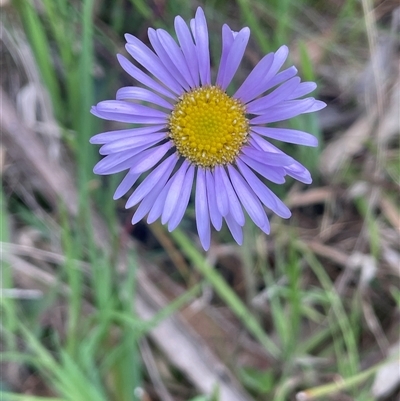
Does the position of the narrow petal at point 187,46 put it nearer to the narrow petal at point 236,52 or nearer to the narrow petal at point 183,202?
the narrow petal at point 236,52

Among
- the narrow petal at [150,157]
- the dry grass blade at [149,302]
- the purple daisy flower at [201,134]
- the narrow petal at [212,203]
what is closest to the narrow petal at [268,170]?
the purple daisy flower at [201,134]

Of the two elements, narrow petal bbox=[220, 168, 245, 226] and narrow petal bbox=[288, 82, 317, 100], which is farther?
narrow petal bbox=[220, 168, 245, 226]

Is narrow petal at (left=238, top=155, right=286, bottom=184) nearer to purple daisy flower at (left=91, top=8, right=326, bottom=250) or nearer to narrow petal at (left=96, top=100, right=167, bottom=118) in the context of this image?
purple daisy flower at (left=91, top=8, right=326, bottom=250)

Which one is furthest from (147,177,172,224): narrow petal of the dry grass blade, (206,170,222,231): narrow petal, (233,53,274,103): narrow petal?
the dry grass blade

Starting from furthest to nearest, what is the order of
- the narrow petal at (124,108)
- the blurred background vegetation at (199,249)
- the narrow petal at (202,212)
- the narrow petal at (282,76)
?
the blurred background vegetation at (199,249) < the narrow petal at (202,212) < the narrow petal at (124,108) < the narrow petal at (282,76)

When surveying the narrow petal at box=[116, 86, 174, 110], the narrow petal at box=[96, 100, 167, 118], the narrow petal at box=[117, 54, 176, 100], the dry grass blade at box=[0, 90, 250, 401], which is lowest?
the dry grass blade at box=[0, 90, 250, 401]

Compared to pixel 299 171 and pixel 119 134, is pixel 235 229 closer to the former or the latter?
pixel 299 171

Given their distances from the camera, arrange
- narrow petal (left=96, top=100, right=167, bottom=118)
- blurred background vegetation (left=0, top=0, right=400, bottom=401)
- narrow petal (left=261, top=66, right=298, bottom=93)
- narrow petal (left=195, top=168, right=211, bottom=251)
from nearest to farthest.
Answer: narrow petal (left=261, top=66, right=298, bottom=93), narrow petal (left=96, top=100, right=167, bottom=118), narrow petal (left=195, top=168, right=211, bottom=251), blurred background vegetation (left=0, top=0, right=400, bottom=401)
